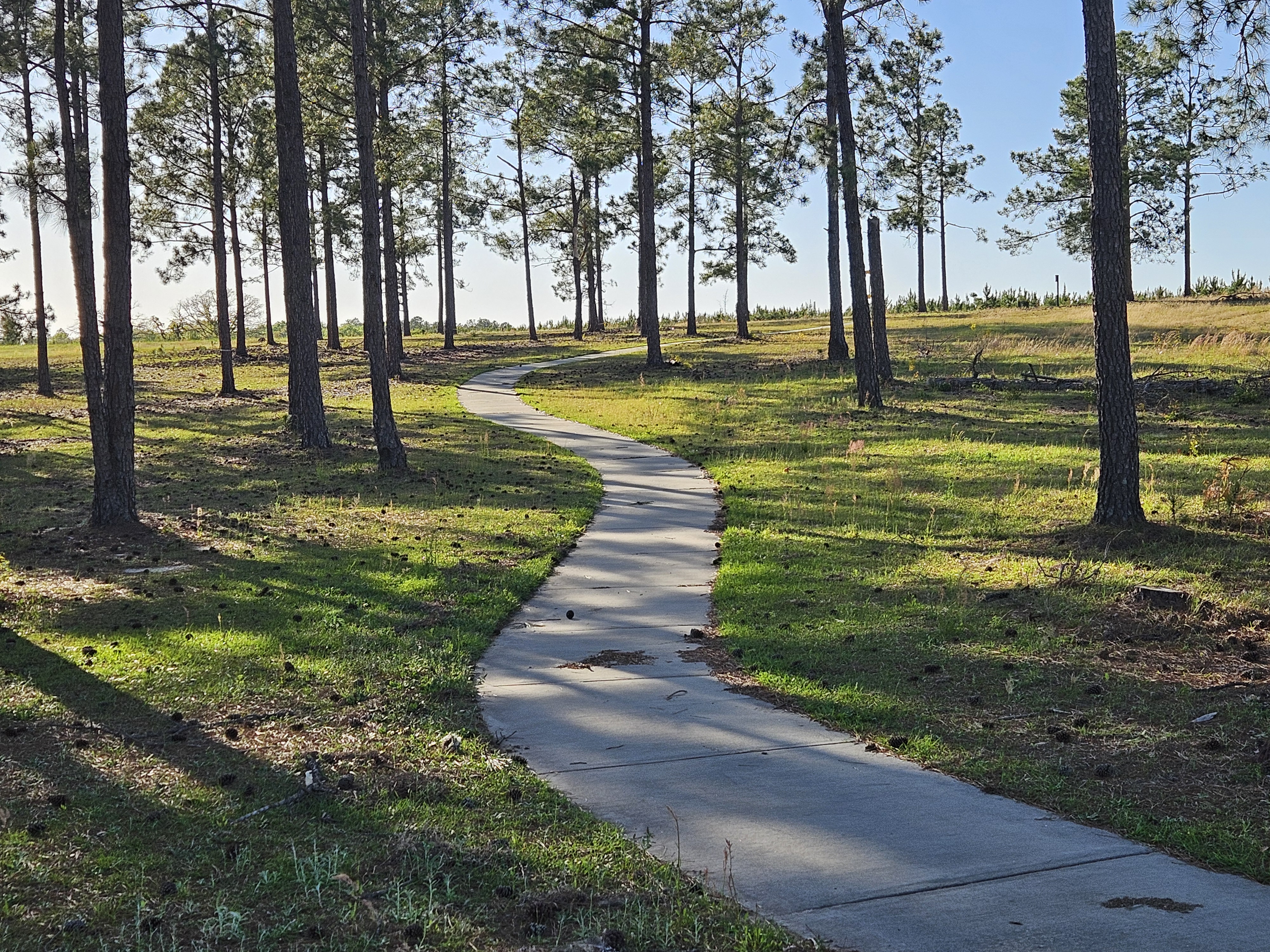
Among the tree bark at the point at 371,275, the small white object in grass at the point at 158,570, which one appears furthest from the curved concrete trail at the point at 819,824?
the tree bark at the point at 371,275

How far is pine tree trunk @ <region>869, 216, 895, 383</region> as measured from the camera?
24672mm

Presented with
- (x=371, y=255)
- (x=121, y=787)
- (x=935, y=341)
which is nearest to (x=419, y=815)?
(x=121, y=787)

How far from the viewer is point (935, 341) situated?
37062 mm

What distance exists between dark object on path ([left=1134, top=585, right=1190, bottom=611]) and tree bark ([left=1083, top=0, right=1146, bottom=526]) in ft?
7.86

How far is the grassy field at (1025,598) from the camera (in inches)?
213

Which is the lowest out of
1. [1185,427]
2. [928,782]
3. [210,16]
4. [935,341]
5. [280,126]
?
[928,782]

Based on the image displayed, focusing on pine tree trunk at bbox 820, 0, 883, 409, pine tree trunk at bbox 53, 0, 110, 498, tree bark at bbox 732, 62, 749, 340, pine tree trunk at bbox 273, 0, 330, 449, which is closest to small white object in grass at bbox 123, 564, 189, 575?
pine tree trunk at bbox 53, 0, 110, 498

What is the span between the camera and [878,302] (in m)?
24.5

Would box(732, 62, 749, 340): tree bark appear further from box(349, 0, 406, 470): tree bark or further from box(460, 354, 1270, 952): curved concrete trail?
box(460, 354, 1270, 952): curved concrete trail

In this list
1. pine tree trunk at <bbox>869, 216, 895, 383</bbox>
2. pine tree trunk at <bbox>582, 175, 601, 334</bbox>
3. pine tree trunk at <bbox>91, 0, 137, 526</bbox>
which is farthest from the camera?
pine tree trunk at <bbox>582, 175, 601, 334</bbox>

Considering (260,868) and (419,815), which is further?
(419,815)

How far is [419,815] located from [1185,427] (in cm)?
1632

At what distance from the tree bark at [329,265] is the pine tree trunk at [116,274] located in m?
26.0

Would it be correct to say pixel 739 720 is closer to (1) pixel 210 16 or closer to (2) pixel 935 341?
(1) pixel 210 16
